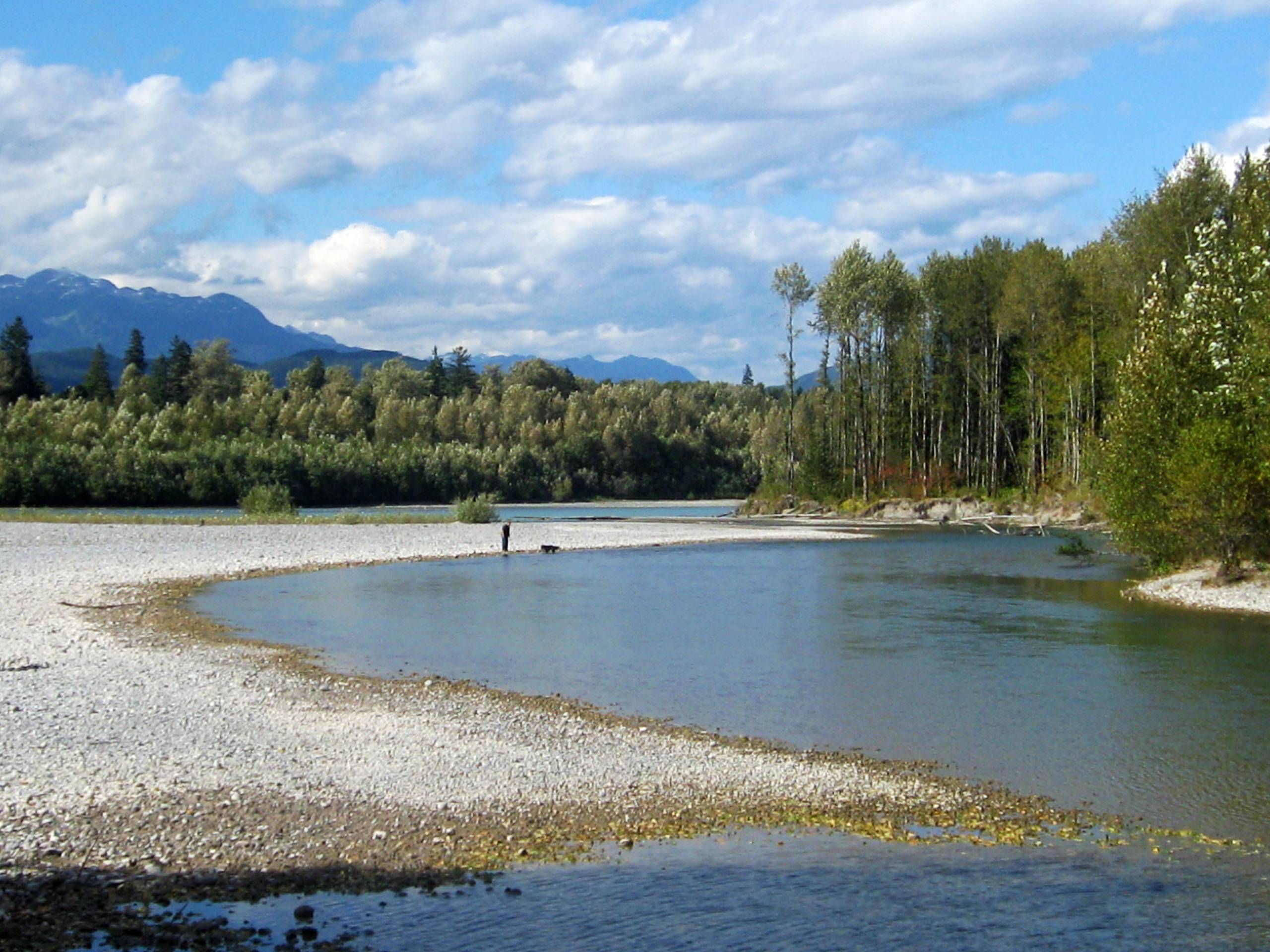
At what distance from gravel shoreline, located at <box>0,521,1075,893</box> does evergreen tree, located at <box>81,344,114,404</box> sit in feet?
335

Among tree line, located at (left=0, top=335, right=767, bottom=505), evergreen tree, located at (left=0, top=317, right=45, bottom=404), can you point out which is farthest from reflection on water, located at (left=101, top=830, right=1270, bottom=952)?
evergreen tree, located at (left=0, top=317, right=45, bottom=404)

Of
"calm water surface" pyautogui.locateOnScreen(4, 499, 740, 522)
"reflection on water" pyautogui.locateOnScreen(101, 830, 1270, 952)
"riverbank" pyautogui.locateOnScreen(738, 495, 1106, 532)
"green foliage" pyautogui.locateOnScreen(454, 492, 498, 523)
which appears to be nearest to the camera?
"reflection on water" pyautogui.locateOnScreen(101, 830, 1270, 952)

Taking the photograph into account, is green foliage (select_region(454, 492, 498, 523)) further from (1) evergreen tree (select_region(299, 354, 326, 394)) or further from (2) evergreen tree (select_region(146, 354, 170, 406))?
(1) evergreen tree (select_region(299, 354, 326, 394))

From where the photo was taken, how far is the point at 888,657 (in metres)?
20.2

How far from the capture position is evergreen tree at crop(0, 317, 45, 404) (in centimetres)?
10525

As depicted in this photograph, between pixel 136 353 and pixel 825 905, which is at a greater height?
pixel 136 353

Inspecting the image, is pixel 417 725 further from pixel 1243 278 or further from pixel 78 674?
pixel 1243 278

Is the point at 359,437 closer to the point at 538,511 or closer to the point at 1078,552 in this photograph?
the point at 538,511

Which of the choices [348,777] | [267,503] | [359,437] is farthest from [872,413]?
[348,777]

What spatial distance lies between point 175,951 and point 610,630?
16529mm

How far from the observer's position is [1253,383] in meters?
26.8

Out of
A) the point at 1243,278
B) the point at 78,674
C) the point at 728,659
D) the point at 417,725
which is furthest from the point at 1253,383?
the point at 78,674

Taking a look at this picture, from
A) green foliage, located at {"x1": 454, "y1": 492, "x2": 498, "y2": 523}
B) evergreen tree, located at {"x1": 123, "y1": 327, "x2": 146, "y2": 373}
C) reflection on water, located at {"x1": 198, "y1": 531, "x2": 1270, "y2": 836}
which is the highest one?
evergreen tree, located at {"x1": 123, "y1": 327, "x2": 146, "y2": 373}

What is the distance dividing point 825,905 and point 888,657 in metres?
11.9
